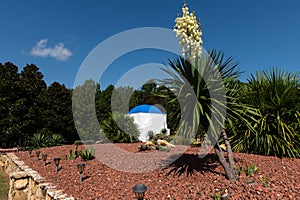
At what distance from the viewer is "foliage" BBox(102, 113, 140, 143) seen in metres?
11.1

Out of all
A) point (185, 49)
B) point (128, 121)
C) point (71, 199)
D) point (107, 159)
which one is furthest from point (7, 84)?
point (185, 49)

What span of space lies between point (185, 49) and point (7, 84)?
42.8ft

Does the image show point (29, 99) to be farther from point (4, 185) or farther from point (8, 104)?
point (4, 185)

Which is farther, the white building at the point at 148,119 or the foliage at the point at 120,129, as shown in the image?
the white building at the point at 148,119

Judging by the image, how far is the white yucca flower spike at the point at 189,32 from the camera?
3488 mm

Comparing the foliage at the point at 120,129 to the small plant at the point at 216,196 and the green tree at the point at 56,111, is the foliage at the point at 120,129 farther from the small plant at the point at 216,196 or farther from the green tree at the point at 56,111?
the small plant at the point at 216,196

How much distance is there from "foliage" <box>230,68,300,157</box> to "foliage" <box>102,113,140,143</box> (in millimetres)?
6153

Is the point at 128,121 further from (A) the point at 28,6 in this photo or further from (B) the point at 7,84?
(B) the point at 7,84

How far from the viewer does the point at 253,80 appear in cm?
650

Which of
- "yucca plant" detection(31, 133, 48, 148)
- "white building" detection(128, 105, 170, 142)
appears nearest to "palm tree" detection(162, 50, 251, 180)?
"yucca plant" detection(31, 133, 48, 148)

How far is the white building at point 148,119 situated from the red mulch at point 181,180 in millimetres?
10217

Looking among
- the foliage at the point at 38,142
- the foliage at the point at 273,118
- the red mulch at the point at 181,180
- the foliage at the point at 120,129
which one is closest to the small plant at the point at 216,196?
the red mulch at the point at 181,180

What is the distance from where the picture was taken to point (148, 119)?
53.9 feet

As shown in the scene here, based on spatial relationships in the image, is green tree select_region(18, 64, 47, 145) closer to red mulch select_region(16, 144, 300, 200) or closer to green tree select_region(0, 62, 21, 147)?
green tree select_region(0, 62, 21, 147)
